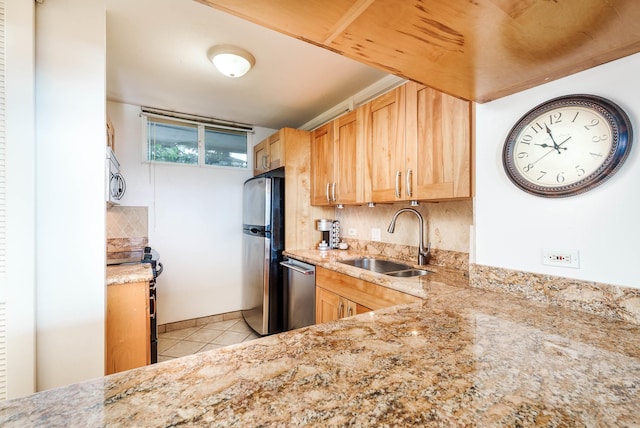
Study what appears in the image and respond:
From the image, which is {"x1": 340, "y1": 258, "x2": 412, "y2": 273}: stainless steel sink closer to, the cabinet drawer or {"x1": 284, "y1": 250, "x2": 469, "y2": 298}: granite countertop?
{"x1": 284, "y1": 250, "x2": 469, "y2": 298}: granite countertop

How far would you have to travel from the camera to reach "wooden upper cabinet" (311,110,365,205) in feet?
7.53

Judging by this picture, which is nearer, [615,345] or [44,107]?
[615,345]

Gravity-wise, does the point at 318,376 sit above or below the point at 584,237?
below

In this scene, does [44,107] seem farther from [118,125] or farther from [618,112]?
[618,112]

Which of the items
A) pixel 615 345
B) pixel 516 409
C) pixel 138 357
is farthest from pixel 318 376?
pixel 138 357

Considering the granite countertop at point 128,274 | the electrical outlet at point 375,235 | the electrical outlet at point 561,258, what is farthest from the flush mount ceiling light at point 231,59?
the electrical outlet at point 561,258

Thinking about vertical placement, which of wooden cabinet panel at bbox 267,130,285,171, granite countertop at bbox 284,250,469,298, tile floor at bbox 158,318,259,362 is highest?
wooden cabinet panel at bbox 267,130,285,171

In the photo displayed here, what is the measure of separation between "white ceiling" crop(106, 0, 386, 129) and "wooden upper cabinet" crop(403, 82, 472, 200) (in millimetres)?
675

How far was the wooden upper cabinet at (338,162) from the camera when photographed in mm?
2296

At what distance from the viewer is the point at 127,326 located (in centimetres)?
165

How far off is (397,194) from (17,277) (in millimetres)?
2056

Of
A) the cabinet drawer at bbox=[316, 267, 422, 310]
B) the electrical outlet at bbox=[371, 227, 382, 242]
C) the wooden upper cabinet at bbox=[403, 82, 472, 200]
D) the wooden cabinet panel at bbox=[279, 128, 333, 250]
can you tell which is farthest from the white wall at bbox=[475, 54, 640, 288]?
the wooden cabinet panel at bbox=[279, 128, 333, 250]

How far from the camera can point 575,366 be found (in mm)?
636

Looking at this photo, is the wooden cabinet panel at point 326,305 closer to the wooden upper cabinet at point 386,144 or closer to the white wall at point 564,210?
the wooden upper cabinet at point 386,144
